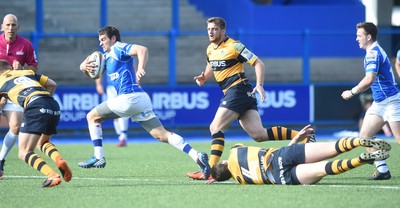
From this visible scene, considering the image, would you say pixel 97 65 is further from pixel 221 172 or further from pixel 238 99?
pixel 221 172

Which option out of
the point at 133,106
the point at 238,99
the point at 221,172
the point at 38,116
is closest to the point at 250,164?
the point at 221,172

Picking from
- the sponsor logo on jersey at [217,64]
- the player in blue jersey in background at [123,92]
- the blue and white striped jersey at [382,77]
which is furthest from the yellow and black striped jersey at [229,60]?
the blue and white striped jersey at [382,77]

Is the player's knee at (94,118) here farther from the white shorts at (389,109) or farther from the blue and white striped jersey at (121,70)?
the white shorts at (389,109)

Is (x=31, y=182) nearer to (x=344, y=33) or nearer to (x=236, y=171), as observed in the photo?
(x=236, y=171)

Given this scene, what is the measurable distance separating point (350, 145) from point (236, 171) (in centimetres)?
143

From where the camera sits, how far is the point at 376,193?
9.36 meters

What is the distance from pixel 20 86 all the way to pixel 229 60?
2655 millimetres

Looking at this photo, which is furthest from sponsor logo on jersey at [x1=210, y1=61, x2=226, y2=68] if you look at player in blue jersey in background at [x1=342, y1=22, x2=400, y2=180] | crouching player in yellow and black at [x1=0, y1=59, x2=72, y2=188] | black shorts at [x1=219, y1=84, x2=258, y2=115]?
crouching player in yellow and black at [x1=0, y1=59, x2=72, y2=188]

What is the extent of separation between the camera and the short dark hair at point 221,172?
10.1m

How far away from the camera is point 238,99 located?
37.4ft

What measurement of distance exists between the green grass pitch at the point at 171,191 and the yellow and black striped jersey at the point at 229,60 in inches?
54.5

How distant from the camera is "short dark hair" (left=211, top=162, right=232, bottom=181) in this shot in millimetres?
10148

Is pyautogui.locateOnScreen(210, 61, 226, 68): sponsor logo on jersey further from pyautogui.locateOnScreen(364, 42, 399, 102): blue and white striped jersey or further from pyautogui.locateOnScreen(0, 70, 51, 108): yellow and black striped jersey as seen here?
pyautogui.locateOnScreen(0, 70, 51, 108): yellow and black striped jersey

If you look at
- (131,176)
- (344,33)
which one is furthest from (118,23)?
(131,176)
